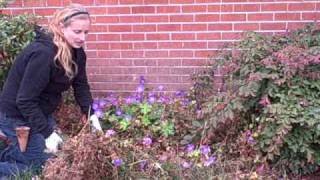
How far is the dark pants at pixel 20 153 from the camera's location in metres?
4.02

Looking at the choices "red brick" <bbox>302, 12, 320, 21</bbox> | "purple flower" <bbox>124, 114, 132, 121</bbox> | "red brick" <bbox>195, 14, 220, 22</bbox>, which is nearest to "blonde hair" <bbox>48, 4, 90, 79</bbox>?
"purple flower" <bbox>124, 114, 132, 121</bbox>

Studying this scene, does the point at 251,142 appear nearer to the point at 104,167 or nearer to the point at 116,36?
the point at 104,167

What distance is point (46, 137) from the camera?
12.7 feet

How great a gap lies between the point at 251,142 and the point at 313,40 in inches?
38.3

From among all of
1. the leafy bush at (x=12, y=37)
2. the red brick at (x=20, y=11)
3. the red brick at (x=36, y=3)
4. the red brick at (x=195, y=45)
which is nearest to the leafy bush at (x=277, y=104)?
the red brick at (x=195, y=45)

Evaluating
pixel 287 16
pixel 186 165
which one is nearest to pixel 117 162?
pixel 186 165

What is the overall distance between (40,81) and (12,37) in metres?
1.01

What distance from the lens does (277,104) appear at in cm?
384

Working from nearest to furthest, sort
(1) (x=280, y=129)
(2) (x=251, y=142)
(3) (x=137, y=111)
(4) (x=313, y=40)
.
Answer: (1) (x=280, y=129)
(2) (x=251, y=142)
(4) (x=313, y=40)
(3) (x=137, y=111)

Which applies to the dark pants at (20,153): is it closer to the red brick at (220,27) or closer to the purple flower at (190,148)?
the purple flower at (190,148)

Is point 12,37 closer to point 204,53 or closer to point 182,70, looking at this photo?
point 182,70

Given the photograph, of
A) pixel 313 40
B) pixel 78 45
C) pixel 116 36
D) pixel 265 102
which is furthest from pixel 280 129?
pixel 116 36

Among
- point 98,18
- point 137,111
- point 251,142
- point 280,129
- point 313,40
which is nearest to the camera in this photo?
point 280,129

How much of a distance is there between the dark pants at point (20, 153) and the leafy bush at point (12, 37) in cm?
70
